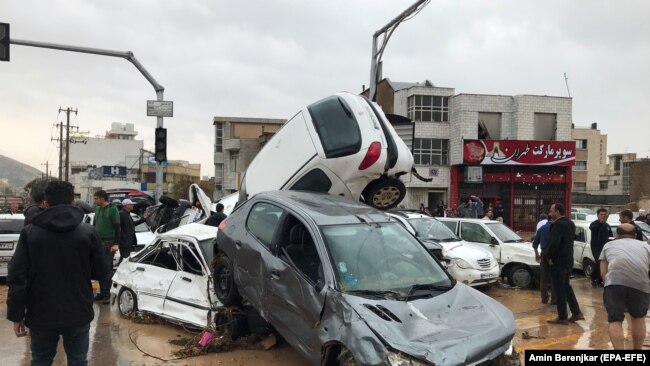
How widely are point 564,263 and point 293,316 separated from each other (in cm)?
485

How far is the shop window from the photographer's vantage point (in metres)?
33.7

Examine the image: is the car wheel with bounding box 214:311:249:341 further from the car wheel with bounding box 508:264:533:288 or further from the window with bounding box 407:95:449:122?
the window with bounding box 407:95:449:122

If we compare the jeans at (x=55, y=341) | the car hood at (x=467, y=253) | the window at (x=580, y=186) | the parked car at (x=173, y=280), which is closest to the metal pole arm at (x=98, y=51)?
the parked car at (x=173, y=280)

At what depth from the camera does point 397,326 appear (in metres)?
3.98

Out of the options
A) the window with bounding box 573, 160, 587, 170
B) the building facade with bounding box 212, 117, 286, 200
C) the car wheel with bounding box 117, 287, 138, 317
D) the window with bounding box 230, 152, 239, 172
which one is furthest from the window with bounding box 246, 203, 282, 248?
the window with bounding box 573, 160, 587, 170

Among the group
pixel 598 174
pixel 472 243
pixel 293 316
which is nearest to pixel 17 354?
pixel 293 316

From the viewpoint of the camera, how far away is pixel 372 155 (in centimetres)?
660

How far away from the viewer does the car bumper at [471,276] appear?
9711 millimetres

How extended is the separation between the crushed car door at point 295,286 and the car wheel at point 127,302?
3056 millimetres

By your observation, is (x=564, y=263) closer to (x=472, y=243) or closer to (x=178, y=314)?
(x=472, y=243)

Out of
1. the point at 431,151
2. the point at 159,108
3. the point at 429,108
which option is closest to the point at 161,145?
the point at 159,108

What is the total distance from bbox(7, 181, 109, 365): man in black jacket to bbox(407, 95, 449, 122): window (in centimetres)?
3169

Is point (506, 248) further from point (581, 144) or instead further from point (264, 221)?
point (581, 144)

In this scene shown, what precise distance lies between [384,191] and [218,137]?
45.9 meters
